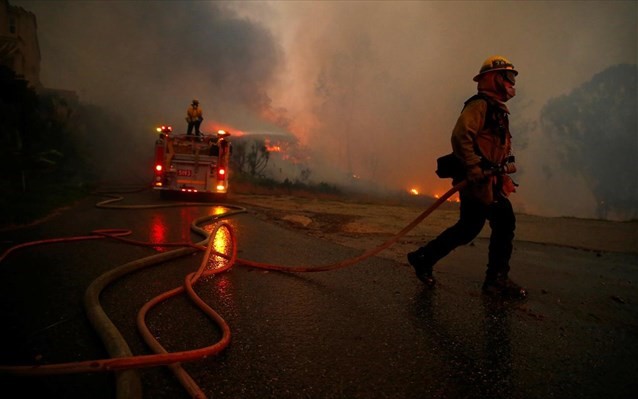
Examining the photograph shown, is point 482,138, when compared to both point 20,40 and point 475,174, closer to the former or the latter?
point 475,174

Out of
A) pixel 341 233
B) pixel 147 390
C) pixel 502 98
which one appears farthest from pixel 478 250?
pixel 147 390

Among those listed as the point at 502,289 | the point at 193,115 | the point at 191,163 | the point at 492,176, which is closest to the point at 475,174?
the point at 492,176

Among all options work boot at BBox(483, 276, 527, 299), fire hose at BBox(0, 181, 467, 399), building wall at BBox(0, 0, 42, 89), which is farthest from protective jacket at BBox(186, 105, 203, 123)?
building wall at BBox(0, 0, 42, 89)

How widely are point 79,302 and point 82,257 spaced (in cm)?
165

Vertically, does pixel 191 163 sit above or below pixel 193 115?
below

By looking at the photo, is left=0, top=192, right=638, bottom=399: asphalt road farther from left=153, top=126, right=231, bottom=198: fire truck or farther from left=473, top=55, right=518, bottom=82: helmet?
left=153, top=126, right=231, bottom=198: fire truck

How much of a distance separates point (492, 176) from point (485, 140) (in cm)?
37

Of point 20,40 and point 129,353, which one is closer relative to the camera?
point 129,353

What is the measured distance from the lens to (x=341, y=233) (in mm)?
6871

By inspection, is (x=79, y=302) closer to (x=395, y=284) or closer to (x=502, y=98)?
(x=395, y=284)

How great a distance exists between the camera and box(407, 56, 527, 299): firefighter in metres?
3.13

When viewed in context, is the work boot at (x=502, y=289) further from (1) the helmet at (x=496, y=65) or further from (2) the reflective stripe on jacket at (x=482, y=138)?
(1) the helmet at (x=496, y=65)

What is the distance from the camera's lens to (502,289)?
325 cm

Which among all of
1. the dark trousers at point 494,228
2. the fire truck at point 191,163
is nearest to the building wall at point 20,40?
the fire truck at point 191,163
